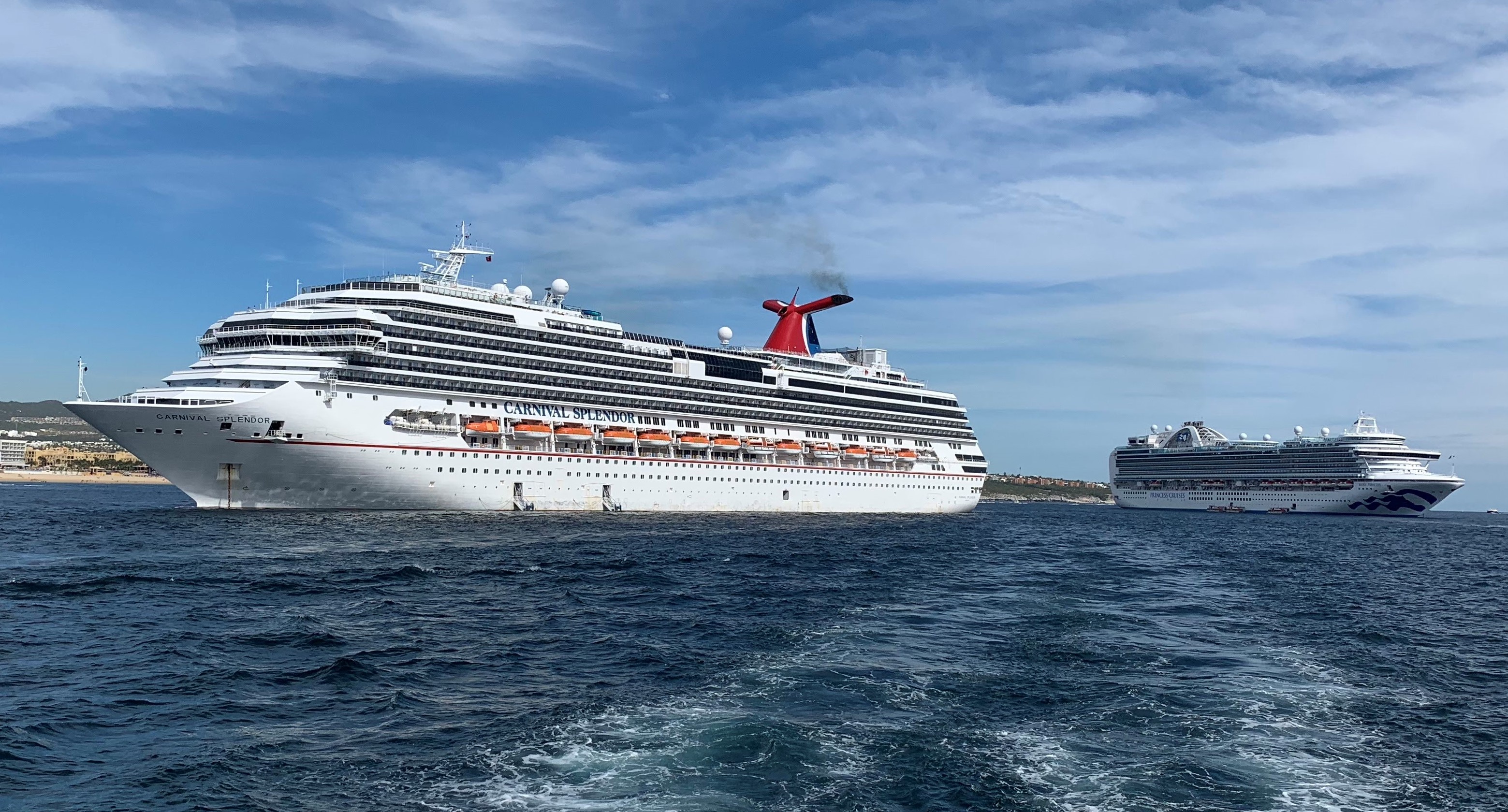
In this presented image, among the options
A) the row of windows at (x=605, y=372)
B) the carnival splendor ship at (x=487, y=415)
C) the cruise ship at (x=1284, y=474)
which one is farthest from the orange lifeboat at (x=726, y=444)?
the cruise ship at (x=1284, y=474)

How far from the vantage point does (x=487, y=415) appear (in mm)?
65562

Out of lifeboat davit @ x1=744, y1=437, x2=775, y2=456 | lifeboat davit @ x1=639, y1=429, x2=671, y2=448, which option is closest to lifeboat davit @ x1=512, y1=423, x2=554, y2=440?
lifeboat davit @ x1=639, y1=429, x2=671, y2=448

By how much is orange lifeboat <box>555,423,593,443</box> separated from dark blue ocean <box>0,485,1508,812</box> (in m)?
24.5

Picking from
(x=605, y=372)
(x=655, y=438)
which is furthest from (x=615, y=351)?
(x=655, y=438)

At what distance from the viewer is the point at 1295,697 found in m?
21.4

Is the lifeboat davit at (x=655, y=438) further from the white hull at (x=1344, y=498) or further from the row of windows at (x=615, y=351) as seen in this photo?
the white hull at (x=1344, y=498)

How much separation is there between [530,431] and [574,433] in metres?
3.66

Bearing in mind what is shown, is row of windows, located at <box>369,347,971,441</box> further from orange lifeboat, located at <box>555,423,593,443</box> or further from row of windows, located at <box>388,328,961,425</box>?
orange lifeboat, located at <box>555,423,593,443</box>

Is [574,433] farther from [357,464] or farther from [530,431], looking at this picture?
[357,464]

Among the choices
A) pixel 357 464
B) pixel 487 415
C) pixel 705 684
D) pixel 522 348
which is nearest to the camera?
pixel 705 684

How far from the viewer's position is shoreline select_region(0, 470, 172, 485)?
174m

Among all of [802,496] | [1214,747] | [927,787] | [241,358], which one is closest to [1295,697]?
[1214,747]

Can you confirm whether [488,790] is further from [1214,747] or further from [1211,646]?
[1211,646]

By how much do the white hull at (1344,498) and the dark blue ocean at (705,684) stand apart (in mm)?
113037
